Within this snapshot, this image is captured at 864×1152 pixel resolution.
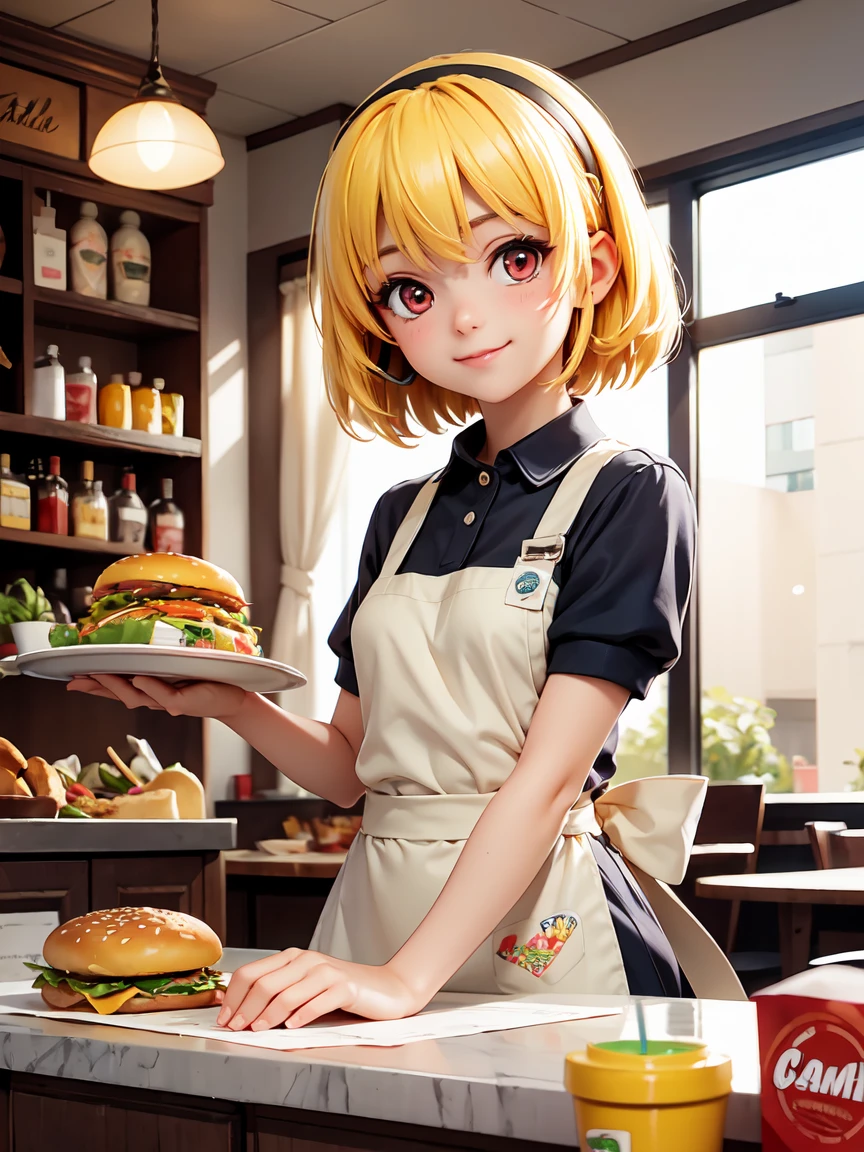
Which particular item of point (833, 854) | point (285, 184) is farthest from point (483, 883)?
point (285, 184)

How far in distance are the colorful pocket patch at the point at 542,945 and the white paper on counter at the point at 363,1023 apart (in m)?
0.05

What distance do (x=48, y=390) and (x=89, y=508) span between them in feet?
1.15

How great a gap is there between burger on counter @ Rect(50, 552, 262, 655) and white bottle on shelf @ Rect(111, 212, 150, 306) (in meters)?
2.90

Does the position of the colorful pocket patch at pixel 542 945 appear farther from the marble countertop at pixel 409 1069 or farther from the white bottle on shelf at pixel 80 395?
the white bottle on shelf at pixel 80 395

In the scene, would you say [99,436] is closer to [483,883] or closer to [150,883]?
[150,883]

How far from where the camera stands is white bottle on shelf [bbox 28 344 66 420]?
154 inches

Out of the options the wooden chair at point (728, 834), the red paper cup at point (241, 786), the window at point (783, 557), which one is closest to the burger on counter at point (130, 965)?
the wooden chair at point (728, 834)

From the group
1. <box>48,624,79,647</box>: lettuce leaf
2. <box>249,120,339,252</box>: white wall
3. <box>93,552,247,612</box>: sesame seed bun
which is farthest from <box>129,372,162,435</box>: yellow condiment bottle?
<box>93,552,247,612</box>: sesame seed bun

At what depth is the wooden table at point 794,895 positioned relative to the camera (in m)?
2.60

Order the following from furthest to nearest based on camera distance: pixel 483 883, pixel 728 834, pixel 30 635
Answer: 1. pixel 728 834
2. pixel 30 635
3. pixel 483 883

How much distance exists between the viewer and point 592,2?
13.6 ft

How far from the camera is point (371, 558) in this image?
1.31 m

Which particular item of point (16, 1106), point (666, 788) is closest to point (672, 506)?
point (666, 788)

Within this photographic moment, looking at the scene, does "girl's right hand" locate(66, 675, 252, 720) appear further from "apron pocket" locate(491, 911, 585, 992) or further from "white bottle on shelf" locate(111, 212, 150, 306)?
"white bottle on shelf" locate(111, 212, 150, 306)
